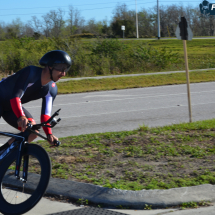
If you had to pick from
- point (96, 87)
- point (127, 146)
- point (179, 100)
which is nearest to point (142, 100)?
point (179, 100)

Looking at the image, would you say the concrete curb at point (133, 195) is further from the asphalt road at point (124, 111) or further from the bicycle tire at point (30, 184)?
the asphalt road at point (124, 111)

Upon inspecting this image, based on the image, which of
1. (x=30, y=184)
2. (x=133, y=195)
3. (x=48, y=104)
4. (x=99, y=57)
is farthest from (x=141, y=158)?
(x=99, y=57)

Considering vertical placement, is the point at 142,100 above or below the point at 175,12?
below

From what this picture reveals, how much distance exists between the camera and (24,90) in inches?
141

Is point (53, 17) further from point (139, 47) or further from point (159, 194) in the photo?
point (159, 194)

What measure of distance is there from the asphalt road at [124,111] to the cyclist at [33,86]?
11.4ft

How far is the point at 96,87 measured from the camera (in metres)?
18.0

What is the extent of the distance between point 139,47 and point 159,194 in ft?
79.7

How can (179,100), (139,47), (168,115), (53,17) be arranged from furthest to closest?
1. (53,17)
2. (139,47)
3. (179,100)
4. (168,115)

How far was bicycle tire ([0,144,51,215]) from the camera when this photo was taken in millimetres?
3139

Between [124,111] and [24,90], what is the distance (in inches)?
290

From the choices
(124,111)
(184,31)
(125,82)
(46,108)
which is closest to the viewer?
(46,108)

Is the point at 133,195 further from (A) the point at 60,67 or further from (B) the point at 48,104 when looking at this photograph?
(A) the point at 60,67

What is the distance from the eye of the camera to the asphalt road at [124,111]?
28.4 ft
